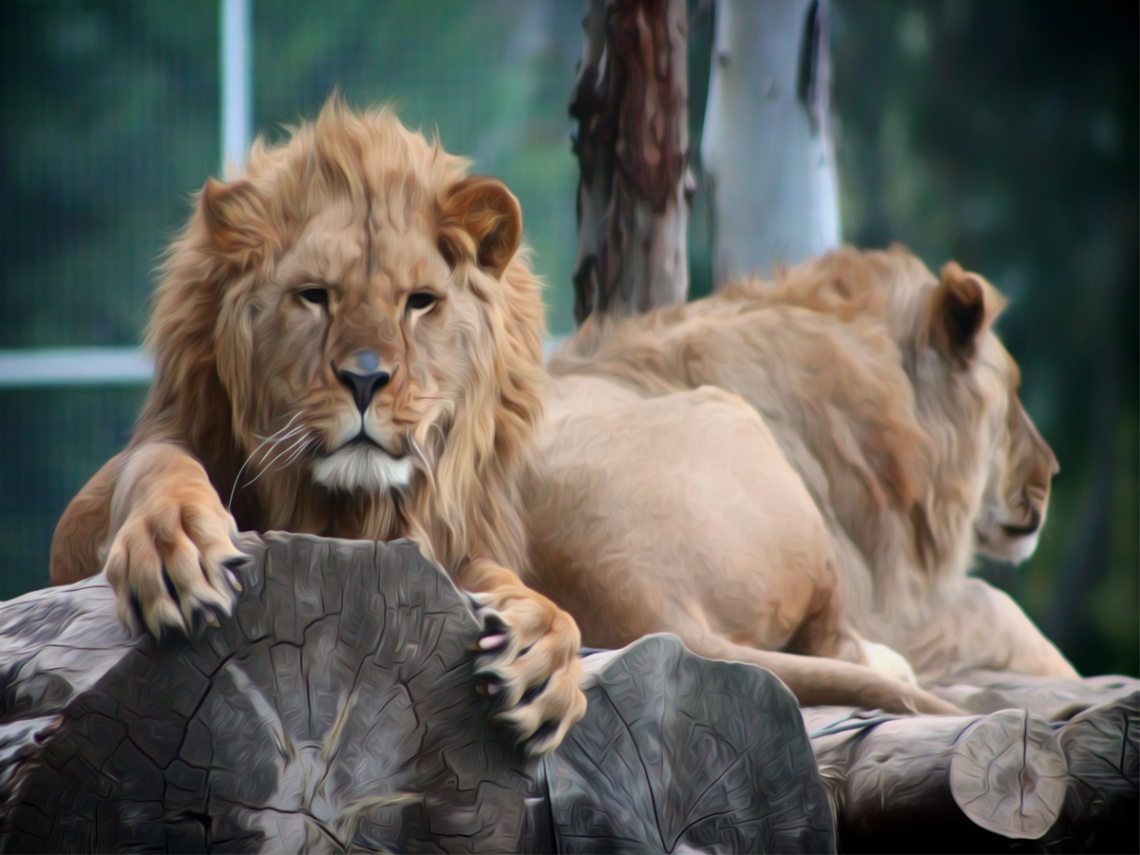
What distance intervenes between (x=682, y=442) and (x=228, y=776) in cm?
121

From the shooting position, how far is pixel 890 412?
2.89 m

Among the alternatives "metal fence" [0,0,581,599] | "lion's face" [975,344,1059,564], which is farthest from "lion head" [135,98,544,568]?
"metal fence" [0,0,581,599]

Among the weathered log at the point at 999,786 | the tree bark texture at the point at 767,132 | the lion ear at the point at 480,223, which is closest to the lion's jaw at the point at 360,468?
the lion ear at the point at 480,223

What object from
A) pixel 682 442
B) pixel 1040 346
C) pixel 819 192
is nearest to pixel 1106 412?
pixel 1040 346

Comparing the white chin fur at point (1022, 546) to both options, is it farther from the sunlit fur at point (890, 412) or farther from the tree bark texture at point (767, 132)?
the tree bark texture at point (767, 132)

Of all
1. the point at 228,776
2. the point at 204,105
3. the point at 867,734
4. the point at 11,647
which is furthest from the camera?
the point at 204,105

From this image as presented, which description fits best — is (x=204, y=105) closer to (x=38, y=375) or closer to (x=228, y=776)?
(x=38, y=375)

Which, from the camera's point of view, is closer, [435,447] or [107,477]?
[435,447]

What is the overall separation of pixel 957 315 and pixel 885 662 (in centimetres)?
94

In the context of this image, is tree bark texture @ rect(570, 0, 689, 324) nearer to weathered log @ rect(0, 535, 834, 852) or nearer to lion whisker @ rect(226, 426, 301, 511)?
lion whisker @ rect(226, 426, 301, 511)

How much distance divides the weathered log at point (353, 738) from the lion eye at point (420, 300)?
1.60 ft

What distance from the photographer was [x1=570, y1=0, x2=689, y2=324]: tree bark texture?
372 cm

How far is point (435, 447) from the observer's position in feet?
6.70

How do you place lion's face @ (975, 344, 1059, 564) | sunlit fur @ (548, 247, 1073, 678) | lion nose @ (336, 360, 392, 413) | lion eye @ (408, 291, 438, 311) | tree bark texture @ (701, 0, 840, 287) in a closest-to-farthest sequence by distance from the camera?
lion nose @ (336, 360, 392, 413) → lion eye @ (408, 291, 438, 311) → sunlit fur @ (548, 247, 1073, 678) → lion's face @ (975, 344, 1059, 564) → tree bark texture @ (701, 0, 840, 287)
